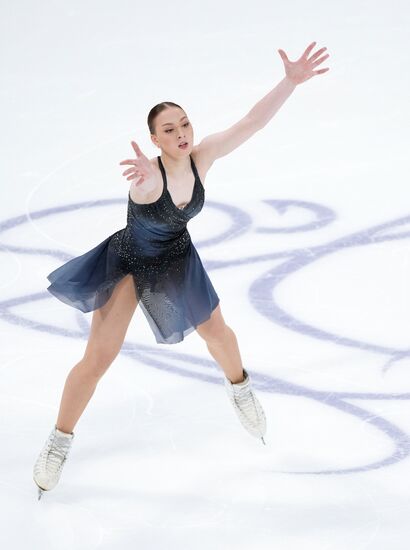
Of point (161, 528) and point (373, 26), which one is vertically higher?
point (373, 26)

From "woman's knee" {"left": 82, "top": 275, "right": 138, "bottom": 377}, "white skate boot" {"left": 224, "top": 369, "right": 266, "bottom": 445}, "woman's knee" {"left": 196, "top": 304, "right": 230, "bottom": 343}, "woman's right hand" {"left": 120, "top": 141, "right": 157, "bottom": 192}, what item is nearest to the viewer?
"woman's right hand" {"left": 120, "top": 141, "right": 157, "bottom": 192}

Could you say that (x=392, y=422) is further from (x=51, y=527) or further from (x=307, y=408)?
(x=51, y=527)

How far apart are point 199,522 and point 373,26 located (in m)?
5.07

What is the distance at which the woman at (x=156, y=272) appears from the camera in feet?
12.5

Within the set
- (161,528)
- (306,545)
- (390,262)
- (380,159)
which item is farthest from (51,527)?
(380,159)

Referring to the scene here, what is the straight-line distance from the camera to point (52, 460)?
394 centimetres

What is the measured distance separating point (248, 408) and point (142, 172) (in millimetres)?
1015

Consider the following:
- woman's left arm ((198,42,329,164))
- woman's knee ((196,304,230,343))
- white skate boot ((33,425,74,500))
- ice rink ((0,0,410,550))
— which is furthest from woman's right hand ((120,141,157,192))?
ice rink ((0,0,410,550))

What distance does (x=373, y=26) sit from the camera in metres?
8.09

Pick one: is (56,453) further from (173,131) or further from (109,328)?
(173,131)

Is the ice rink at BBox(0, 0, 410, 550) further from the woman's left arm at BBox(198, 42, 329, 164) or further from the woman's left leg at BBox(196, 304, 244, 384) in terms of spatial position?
the woman's left arm at BBox(198, 42, 329, 164)

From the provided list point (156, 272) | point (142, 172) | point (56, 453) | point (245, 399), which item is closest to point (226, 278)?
point (245, 399)

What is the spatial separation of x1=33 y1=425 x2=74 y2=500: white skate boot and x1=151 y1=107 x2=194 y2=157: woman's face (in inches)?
38.5

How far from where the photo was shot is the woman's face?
149 inches
